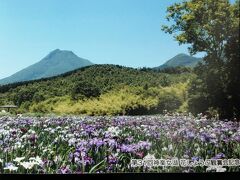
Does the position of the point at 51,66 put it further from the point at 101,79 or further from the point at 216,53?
the point at 216,53

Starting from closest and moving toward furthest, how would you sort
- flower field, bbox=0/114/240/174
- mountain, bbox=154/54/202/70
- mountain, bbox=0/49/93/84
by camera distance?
flower field, bbox=0/114/240/174, mountain, bbox=0/49/93/84, mountain, bbox=154/54/202/70

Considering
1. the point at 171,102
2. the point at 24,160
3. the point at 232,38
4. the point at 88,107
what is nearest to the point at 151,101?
the point at 171,102

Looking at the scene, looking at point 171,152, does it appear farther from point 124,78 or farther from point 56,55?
point 56,55

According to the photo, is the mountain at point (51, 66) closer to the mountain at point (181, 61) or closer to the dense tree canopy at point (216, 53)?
the mountain at point (181, 61)

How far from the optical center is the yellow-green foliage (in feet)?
17.3

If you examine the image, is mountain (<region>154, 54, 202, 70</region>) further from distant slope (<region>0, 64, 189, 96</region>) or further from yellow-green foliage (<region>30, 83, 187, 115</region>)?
yellow-green foliage (<region>30, 83, 187, 115</region>)

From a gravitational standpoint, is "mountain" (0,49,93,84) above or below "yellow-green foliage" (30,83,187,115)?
above

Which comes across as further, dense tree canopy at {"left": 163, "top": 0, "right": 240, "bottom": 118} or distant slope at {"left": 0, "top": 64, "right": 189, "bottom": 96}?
distant slope at {"left": 0, "top": 64, "right": 189, "bottom": 96}

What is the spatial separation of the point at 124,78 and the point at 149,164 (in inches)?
32.2

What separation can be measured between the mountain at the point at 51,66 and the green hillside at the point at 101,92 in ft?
0.16

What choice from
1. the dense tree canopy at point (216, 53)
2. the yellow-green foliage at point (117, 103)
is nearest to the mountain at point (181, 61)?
the dense tree canopy at point (216, 53)

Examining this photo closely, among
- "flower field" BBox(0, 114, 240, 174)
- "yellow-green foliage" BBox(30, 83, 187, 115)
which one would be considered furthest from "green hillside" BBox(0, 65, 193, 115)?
"flower field" BBox(0, 114, 240, 174)

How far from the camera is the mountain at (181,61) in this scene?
17.5ft
